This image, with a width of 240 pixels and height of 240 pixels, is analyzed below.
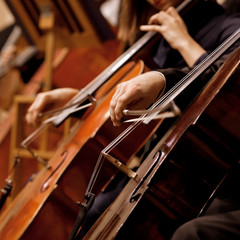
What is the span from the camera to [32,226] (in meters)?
0.72

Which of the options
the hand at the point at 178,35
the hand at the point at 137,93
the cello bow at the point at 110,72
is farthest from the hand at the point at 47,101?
the hand at the point at 137,93

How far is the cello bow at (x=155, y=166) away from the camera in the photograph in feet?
1.67

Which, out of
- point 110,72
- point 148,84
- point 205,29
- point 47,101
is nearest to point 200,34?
point 205,29

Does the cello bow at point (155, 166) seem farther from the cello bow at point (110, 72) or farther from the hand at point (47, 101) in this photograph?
the hand at point (47, 101)

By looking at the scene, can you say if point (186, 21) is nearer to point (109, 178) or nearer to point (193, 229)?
point (109, 178)

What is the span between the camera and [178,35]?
34.7 inches

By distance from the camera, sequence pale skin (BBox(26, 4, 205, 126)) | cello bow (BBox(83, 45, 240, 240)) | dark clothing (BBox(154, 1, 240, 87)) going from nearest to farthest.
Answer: cello bow (BBox(83, 45, 240, 240)) → pale skin (BBox(26, 4, 205, 126)) → dark clothing (BBox(154, 1, 240, 87))

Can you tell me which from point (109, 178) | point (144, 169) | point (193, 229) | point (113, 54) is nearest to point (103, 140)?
point (109, 178)

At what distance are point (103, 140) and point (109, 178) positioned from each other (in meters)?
0.11

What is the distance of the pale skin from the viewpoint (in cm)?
62

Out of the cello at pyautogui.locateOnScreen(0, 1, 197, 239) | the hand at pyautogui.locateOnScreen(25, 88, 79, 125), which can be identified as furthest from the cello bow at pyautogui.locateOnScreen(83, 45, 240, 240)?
the hand at pyautogui.locateOnScreen(25, 88, 79, 125)

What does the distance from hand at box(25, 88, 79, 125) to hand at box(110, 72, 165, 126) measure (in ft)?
1.60

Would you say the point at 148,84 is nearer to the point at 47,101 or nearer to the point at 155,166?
the point at 155,166

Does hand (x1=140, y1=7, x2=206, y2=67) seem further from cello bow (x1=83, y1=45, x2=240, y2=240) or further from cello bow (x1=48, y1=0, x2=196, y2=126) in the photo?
cello bow (x1=83, y1=45, x2=240, y2=240)
